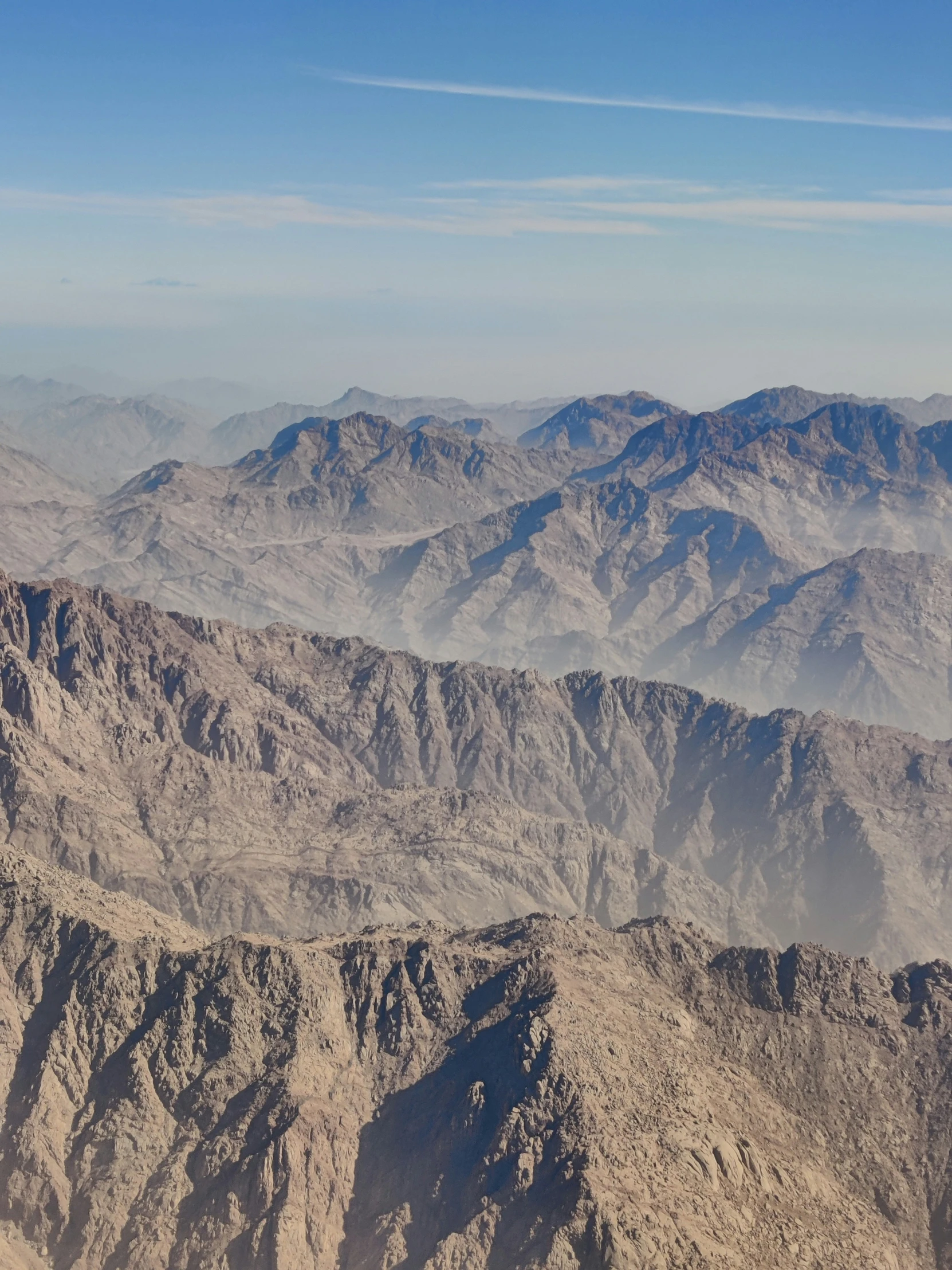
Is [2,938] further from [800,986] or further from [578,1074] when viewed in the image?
[800,986]

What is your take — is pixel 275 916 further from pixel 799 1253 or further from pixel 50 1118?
pixel 799 1253

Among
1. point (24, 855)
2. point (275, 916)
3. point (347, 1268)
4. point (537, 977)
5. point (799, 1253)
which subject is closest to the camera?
point (799, 1253)

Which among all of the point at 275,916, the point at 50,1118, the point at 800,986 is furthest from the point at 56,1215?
the point at 275,916

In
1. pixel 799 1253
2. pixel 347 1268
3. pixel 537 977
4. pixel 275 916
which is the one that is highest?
pixel 537 977

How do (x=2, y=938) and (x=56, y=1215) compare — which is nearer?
(x=56, y=1215)

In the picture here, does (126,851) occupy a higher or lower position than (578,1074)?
lower

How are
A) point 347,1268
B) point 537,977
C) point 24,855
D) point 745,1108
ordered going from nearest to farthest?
point 347,1268
point 745,1108
point 537,977
point 24,855
